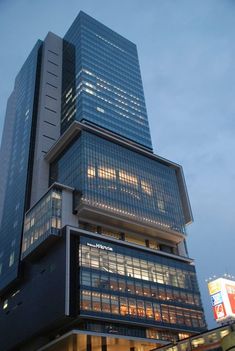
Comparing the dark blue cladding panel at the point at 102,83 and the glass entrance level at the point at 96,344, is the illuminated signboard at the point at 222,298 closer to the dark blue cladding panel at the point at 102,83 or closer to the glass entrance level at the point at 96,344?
the glass entrance level at the point at 96,344

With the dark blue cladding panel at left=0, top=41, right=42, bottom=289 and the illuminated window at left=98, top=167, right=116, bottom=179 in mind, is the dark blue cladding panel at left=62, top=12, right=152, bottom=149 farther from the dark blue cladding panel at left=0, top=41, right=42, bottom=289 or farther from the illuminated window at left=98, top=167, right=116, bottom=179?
the illuminated window at left=98, top=167, right=116, bottom=179

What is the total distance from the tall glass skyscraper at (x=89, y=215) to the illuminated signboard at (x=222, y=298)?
28.8ft

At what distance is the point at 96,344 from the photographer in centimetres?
8675

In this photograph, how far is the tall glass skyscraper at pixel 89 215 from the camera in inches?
3568

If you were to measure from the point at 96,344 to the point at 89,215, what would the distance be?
109 ft

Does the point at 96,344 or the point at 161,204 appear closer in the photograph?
the point at 96,344

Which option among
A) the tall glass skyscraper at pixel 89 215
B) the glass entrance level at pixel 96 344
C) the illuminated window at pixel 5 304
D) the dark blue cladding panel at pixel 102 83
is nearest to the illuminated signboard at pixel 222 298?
the tall glass skyscraper at pixel 89 215

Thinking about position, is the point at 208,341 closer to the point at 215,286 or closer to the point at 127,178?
the point at 215,286

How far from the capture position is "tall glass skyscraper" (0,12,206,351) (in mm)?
90625

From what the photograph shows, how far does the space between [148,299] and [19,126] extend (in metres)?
84.3

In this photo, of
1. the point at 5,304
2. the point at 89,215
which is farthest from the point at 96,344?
the point at 5,304

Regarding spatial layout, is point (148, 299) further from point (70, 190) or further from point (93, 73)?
point (93, 73)

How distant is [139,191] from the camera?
120188 mm

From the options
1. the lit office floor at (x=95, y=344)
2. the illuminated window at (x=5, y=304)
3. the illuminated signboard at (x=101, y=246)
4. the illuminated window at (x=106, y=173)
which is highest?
the illuminated window at (x=106, y=173)
